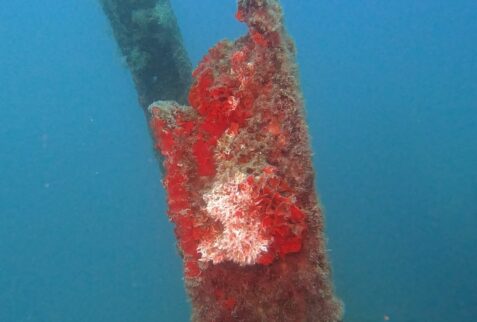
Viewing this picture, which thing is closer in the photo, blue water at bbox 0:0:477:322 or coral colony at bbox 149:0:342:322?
coral colony at bbox 149:0:342:322

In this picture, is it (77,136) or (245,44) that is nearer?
(245,44)

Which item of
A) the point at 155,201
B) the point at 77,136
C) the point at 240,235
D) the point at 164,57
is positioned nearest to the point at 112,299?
the point at 155,201

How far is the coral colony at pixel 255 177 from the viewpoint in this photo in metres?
→ 3.03

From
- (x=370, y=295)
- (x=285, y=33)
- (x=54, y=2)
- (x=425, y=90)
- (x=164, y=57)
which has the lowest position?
(x=370, y=295)

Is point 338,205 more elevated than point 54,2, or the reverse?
point 54,2

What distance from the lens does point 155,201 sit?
40.0 m

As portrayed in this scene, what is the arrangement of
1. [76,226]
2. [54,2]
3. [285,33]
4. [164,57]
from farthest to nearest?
[54,2] < [76,226] < [164,57] < [285,33]

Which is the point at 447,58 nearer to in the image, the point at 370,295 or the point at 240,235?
the point at 370,295

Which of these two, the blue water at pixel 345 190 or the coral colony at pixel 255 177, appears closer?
the coral colony at pixel 255 177

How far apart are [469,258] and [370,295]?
7010mm

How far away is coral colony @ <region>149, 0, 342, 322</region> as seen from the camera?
303cm

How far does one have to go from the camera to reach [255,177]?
9.57ft

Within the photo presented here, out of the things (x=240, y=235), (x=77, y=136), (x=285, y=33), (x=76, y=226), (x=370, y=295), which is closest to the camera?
(x=240, y=235)

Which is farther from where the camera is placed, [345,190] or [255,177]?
[345,190]
